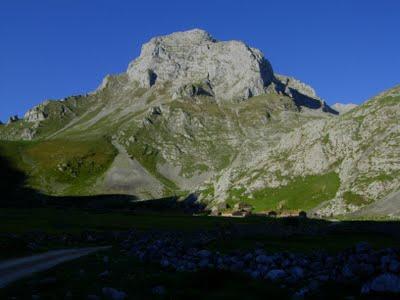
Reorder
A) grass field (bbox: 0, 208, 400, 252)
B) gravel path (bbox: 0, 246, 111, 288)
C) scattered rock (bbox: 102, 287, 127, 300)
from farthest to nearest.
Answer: grass field (bbox: 0, 208, 400, 252)
gravel path (bbox: 0, 246, 111, 288)
scattered rock (bbox: 102, 287, 127, 300)

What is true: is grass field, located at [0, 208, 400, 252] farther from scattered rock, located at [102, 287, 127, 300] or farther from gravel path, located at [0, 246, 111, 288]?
scattered rock, located at [102, 287, 127, 300]

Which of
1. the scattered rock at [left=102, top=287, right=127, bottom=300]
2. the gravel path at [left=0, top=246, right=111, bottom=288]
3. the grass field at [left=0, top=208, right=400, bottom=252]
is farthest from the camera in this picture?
the grass field at [left=0, top=208, right=400, bottom=252]

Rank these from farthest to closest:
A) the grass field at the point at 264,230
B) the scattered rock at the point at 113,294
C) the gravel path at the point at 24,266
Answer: the grass field at the point at 264,230, the gravel path at the point at 24,266, the scattered rock at the point at 113,294

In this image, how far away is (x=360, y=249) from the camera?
25.9 m

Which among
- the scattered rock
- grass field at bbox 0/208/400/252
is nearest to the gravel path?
the scattered rock

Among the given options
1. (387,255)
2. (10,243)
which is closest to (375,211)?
(10,243)

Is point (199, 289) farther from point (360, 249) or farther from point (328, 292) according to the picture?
point (360, 249)

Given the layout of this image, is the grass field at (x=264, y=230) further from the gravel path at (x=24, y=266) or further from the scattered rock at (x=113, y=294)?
the scattered rock at (x=113, y=294)

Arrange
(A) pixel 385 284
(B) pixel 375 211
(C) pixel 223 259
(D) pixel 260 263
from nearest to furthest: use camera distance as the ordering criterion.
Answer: (A) pixel 385 284, (D) pixel 260 263, (C) pixel 223 259, (B) pixel 375 211

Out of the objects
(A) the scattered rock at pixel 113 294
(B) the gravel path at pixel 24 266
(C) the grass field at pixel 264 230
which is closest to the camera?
(A) the scattered rock at pixel 113 294

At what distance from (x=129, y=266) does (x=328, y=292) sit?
691 inches

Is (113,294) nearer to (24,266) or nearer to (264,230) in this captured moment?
(24,266)

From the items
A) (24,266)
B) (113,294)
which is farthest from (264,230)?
(113,294)

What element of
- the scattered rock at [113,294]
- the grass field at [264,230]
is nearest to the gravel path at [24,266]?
the scattered rock at [113,294]
